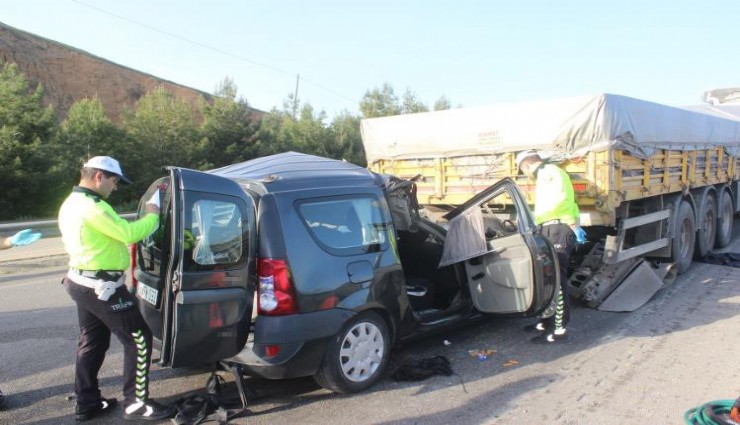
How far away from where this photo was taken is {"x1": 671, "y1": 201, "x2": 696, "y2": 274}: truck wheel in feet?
25.4

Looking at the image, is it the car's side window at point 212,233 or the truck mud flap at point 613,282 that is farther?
the truck mud flap at point 613,282

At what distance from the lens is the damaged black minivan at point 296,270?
3297 mm

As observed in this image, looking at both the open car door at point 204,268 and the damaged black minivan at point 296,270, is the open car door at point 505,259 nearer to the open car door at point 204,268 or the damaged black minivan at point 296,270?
the damaged black minivan at point 296,270

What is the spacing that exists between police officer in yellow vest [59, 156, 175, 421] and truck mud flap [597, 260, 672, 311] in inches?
192

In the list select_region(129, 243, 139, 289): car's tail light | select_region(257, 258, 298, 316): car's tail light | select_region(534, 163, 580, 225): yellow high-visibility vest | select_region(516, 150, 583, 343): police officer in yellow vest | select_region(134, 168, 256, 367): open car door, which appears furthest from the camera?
select_region(534, 163, 580, 225): yellow high-visibility vest

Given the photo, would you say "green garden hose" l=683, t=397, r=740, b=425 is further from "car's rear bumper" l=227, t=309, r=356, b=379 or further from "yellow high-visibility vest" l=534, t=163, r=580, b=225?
"car's rear bumper" l=227, t=309, r=356, b=379

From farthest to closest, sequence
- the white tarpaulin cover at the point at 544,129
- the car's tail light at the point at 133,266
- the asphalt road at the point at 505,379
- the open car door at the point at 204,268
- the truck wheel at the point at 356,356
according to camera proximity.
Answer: the white tarpaulin cover at the point at 544,129
the car's tail light at the point at 133,266
the truck wheel at the point at 356,356
the asphalt road at the point at 505,379
the open car door at the point at 204,268

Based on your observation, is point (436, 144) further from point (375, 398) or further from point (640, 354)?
point (375, 398)

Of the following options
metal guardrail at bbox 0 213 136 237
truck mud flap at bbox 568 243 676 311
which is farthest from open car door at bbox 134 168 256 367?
metal guardrail at bbox 0 213 136 237

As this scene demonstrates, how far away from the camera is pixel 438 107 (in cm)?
5475

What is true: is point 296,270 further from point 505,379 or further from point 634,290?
point 634,290

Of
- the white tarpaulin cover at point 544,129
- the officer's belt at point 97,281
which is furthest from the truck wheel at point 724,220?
the officer's belt at point 97,281

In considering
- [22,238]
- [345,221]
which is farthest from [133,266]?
[345,221]

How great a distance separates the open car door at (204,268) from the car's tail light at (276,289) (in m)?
0.08
